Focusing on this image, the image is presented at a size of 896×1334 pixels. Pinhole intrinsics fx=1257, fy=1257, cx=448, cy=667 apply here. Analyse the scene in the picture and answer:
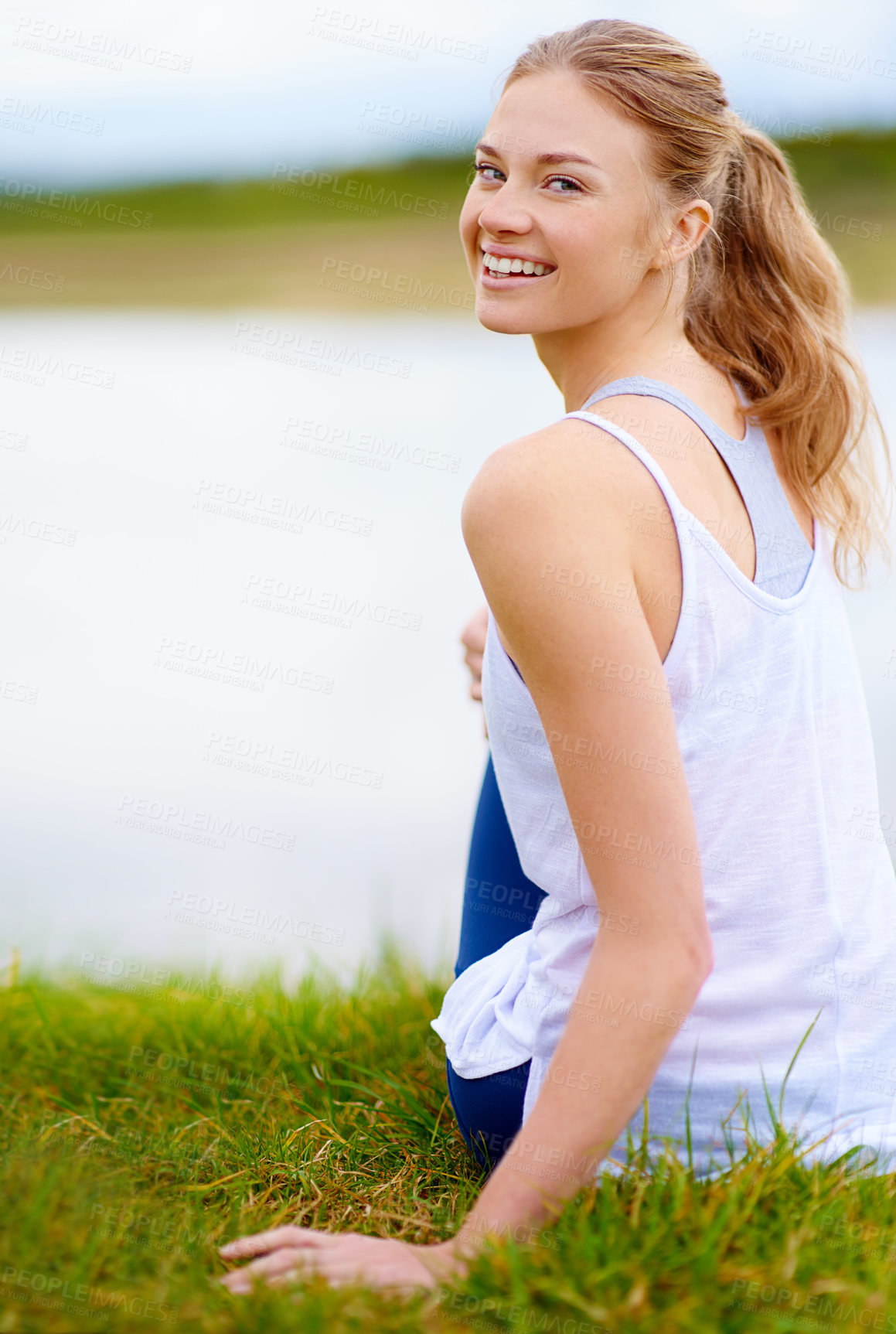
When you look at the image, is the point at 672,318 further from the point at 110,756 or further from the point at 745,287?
the point at 110,756

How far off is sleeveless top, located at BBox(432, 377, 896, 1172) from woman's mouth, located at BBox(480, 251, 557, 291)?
0.22 meters

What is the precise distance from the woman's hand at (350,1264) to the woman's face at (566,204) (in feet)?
3.33

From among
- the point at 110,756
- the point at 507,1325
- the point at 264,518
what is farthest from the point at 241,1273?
the point at 264,518

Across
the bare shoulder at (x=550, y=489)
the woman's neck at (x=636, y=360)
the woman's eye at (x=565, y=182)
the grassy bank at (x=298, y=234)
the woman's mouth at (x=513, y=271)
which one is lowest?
the bare shoulder at (x=550, y=489)

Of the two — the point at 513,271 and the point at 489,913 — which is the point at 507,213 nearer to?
the point at 513,271

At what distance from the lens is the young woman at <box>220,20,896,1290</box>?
1177mm

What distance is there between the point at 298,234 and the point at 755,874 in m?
11.0

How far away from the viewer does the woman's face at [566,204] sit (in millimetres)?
1445

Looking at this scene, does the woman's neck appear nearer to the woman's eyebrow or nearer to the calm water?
the woman's eyebrow

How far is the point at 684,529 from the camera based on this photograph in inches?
49.1


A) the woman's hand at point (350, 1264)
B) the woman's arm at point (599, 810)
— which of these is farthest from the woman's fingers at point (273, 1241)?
the woman's arm at point (599, 810)

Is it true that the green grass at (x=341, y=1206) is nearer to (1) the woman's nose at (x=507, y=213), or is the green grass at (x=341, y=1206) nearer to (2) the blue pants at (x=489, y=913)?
(2) the blue pants at (x=489, y=913)

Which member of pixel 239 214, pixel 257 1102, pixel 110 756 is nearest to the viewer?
pixel 257 1102

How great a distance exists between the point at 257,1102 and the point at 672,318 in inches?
51.7
